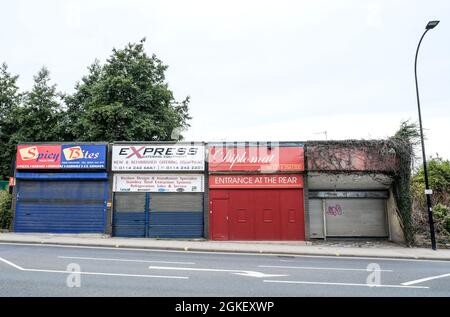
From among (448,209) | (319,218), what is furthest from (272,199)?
(448,209)

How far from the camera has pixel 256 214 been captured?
1850cm

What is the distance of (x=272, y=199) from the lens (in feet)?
61.1

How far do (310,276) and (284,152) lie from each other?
32.9 feet

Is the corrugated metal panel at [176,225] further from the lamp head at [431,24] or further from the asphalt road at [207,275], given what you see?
the lamp head at [431,24]

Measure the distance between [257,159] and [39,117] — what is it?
26.5 m

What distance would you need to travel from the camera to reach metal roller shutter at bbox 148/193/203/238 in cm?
1862

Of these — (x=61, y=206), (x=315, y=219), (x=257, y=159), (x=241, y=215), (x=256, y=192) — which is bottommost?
(x=315, y=219)

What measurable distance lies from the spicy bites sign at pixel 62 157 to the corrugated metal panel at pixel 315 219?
12667 mm

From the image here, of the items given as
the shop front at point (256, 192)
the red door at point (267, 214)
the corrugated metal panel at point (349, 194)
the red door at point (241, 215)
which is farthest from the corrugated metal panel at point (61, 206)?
the corrugated metal panel at point (349, 194)

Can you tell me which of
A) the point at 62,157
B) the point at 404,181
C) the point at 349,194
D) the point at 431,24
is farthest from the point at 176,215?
the point at 431,24

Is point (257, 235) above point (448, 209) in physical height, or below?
below

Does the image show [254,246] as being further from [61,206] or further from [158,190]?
[61,206]

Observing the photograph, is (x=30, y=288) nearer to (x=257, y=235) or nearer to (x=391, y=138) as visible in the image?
(x=257, y=235)

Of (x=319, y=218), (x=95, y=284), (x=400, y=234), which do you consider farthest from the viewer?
(x=319, y=218)
